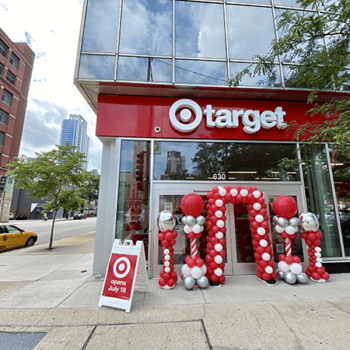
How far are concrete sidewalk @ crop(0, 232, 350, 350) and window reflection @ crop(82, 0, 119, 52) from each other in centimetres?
679

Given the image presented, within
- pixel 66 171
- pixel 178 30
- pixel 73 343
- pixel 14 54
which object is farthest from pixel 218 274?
pixel 14 54

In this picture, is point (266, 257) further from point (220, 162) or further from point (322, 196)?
point (322, 196)

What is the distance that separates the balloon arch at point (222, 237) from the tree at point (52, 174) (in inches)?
358

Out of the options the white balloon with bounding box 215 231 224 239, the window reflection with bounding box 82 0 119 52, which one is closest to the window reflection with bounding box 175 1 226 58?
the window reflection with bounding box 82 0 119 52

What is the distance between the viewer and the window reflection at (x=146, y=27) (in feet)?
20.2

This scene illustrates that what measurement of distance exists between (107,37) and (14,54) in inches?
1819

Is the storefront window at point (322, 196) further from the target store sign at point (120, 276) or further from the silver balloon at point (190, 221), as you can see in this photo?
the target store sign at point (120, 276)

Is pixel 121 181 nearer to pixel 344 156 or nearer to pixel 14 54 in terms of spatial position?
pixel 344 156

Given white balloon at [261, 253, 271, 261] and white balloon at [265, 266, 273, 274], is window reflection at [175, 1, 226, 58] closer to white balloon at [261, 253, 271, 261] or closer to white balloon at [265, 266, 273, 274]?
white balloon at [261, 253, 271, 261]

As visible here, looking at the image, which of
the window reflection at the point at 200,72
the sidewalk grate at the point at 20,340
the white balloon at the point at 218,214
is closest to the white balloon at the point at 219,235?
the white balloon at the point at 218,214

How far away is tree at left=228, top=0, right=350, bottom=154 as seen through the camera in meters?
4.10

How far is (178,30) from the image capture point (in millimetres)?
6387

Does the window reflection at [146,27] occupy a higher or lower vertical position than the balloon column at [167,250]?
higher

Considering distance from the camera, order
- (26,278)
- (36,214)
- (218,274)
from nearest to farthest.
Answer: (218,274) < (26,278) < (36,214)
